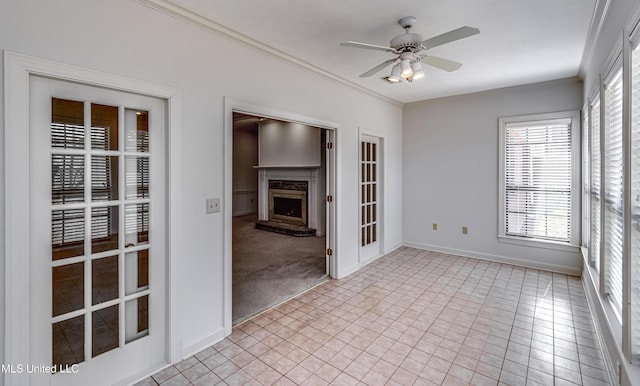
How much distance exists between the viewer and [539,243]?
4.42 metres

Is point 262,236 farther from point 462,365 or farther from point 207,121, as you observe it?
point 462,365

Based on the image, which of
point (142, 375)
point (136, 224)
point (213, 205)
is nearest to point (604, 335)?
point (213, 205)

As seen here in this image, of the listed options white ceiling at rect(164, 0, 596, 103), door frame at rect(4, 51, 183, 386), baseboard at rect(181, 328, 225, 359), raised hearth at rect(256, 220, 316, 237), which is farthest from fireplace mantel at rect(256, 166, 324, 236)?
door frame at rect(4, 51, 183, 386)

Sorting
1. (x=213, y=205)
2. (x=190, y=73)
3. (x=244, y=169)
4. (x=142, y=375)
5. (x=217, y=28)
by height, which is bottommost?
(x=142, y=375)

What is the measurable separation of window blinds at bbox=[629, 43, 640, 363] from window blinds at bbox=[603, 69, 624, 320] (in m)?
0.37

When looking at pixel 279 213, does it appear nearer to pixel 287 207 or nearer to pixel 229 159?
pixel 287 207

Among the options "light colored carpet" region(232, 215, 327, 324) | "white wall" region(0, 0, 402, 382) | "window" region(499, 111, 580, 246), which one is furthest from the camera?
"window" region(499, 111, 580, 246)

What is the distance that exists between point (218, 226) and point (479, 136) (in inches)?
171

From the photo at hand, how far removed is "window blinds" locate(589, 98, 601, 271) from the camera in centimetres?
291

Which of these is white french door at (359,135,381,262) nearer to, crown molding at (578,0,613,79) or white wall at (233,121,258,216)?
crown molding at (578,0,613,79)

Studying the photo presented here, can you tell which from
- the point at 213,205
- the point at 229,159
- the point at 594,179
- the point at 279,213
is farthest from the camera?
the point at 279,213

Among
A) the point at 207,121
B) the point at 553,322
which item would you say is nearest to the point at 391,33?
the point at 207,121

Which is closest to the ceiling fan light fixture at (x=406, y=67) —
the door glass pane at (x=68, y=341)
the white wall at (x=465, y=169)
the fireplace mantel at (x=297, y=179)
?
the door glass pane at (x=68, y=341)

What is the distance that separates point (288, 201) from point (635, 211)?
21.2 feet
